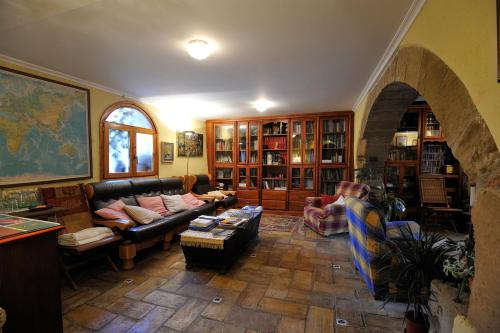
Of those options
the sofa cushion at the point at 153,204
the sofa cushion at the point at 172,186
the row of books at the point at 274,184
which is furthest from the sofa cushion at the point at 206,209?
the row of books at the point at 274,184

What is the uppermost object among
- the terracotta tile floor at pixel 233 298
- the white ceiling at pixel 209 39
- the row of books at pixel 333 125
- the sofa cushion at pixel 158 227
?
the white ceiling at pixel 209 39

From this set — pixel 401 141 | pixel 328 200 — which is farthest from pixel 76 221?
pixel 401 141

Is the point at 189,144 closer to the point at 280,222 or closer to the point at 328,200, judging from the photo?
the point at 280,222

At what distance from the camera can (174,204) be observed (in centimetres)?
389

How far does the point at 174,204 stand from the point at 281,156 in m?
2.98

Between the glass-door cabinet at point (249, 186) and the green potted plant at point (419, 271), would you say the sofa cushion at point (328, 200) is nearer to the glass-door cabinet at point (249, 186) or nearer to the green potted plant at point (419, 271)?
the glass-door cabinet at point (249, 186)

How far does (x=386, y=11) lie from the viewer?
1.69m

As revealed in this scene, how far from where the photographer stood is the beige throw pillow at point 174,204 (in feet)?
12.6

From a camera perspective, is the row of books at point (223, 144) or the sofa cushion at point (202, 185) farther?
the row of books at point (223, 144)

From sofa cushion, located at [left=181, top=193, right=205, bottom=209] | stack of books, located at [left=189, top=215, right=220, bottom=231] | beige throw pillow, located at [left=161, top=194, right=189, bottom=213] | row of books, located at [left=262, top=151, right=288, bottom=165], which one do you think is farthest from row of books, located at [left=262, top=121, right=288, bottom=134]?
stack of books, located at [left=189, top=215, right=220, bottom=231]

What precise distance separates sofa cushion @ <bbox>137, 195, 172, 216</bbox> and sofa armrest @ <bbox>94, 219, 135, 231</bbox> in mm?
656

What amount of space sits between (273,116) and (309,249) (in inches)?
132

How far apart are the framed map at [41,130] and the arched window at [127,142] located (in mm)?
302

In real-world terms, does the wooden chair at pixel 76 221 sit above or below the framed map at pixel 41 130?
below
